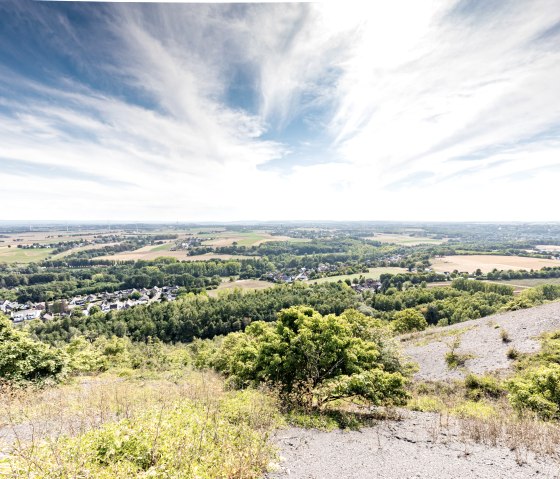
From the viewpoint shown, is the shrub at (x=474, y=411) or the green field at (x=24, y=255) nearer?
the shrub at (x=474, y=411)

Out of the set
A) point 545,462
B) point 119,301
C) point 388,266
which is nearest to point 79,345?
point 545,462

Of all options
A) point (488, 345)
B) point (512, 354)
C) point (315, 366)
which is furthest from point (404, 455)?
point (488, 345)

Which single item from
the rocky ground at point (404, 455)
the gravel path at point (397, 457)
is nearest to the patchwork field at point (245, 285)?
the rocky ground at point (404, 455)

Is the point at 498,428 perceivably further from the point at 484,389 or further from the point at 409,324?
the point at 409,324

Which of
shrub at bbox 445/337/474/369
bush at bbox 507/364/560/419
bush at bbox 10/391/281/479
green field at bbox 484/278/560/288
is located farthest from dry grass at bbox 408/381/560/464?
green field at bbox 484/278/560/288

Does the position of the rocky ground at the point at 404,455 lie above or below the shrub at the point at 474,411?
above

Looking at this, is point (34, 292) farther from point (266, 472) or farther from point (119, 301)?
point (266, 472)

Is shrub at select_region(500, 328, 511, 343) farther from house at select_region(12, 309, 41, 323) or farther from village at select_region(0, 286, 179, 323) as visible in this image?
house at select_region(12, 309, 41, 323)

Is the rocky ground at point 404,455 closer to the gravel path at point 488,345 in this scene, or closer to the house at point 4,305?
the gravel path at point 488,345
